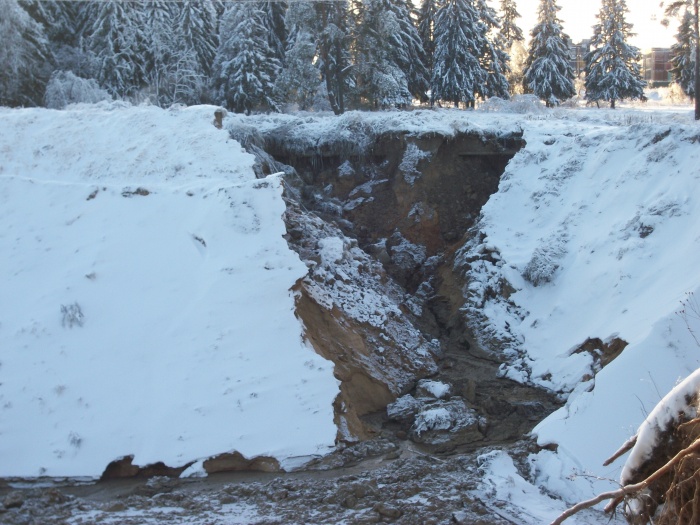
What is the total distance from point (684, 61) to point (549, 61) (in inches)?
243

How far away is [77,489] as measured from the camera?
8062 mm

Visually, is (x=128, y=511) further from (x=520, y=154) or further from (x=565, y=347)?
(x=520, y=154)

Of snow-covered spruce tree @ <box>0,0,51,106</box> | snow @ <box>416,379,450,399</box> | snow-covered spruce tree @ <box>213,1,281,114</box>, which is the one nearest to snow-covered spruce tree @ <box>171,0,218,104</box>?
snow-covered spruce tree @ <box>213,1,281,114</box>

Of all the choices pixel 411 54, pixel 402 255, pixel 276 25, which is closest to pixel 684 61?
pixel 411 54

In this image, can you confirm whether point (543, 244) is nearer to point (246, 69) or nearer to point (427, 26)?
point (246, 69)

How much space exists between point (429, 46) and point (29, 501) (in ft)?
80.3

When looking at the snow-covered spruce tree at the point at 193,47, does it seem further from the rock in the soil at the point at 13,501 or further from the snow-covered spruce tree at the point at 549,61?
the rock in the soil at the point at 13,501

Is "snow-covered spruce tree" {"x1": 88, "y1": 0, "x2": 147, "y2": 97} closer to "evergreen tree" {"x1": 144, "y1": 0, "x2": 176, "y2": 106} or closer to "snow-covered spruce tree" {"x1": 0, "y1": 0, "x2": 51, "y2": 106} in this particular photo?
"evergreen tree" {"x1": 144, "y1": 0, "x2": 176, "y2": 106}

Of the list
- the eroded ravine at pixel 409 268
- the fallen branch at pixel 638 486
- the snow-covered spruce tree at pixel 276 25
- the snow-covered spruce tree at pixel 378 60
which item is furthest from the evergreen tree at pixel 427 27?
the fallen branch at pixel 638 486

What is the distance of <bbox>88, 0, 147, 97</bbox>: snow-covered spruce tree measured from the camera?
23.7m

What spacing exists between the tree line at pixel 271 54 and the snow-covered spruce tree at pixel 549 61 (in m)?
0.05

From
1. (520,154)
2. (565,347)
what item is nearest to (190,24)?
(520,154)

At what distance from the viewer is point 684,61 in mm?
30016

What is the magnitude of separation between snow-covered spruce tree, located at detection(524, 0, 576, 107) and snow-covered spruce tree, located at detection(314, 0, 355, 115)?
9108 millimetres
